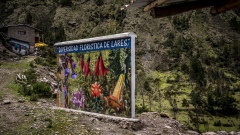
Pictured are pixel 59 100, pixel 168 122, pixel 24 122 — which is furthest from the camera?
pixel 59 100

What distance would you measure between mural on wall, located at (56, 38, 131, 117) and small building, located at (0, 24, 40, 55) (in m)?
24.5

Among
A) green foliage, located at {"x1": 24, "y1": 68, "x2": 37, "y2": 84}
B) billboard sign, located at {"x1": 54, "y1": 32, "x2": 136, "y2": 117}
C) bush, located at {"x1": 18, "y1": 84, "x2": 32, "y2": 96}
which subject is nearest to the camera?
billboard sign, located at {"x1": 54, "y1": 32, "x2": 136, "y2": 117}

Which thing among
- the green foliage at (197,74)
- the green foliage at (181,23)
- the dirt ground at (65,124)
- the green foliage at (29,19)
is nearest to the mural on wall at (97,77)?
the dirt ground at (65,124)

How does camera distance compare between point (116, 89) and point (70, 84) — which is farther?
point (70, 84)

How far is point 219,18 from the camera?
7469 centimetres

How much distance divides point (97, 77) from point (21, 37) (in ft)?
96.8

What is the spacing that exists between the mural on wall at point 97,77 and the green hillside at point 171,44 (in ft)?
64.2

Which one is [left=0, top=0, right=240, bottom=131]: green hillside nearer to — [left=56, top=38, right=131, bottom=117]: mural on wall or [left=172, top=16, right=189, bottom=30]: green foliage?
[left=172, top=16, right=189, bottom=30]: green foliage

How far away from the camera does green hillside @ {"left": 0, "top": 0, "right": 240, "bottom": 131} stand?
3597cm

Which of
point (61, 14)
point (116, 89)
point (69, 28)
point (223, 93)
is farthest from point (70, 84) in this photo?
point (61, 14)

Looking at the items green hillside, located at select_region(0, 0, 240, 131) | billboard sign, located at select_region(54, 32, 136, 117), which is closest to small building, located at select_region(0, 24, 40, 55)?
green hillside, located at select_region(0, 0, 240, 131)

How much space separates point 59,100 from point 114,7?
64.2 m

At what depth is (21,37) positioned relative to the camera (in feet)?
122

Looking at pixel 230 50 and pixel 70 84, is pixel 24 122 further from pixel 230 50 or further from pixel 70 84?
pixel 230 50
